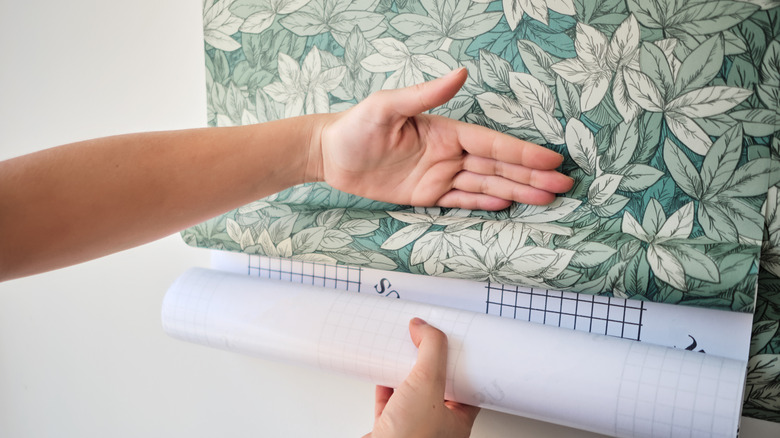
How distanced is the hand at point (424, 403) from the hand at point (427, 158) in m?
0.15

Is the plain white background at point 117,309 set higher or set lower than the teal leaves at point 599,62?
lower

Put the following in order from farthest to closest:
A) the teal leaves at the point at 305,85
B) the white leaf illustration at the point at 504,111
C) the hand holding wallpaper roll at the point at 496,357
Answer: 1. the teal leaves at the point at 305,85
2. the white leaf illustration at the point at 504,111
3. the hand holding wallpaper roll at the point at 496,357

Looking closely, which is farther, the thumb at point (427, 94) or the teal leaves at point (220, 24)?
the teal leaves at point (220, 24)

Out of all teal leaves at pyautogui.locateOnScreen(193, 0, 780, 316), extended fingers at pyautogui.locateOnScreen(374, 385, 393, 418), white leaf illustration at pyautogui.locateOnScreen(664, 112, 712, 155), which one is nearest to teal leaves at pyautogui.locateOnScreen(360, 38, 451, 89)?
teal leaves at pyautogui.locateOnScreen(193, 0, 780, 316)

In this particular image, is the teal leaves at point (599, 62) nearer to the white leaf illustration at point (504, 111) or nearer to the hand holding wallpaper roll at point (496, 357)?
the white leaf illustration at point (504, 111)

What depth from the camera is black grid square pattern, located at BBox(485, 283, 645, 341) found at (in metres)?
0.52

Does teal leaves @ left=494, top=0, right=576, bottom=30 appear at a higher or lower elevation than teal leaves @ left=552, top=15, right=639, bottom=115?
higher

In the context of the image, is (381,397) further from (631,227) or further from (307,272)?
(631,227)

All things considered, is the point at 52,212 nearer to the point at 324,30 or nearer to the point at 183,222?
the point at 183,222

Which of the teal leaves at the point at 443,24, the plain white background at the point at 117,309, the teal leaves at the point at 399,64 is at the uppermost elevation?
the teal leaves at the point at 443,24

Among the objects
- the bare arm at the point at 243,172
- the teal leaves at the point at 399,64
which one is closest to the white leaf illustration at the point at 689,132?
the bare arm at the point at 243,172

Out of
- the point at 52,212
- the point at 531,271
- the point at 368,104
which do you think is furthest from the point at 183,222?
the point at 531,271

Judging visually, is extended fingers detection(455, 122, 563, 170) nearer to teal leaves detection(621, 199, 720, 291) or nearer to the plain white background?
teal leaves detection(621, 199, 720, 291)

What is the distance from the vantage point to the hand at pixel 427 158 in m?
0.52
